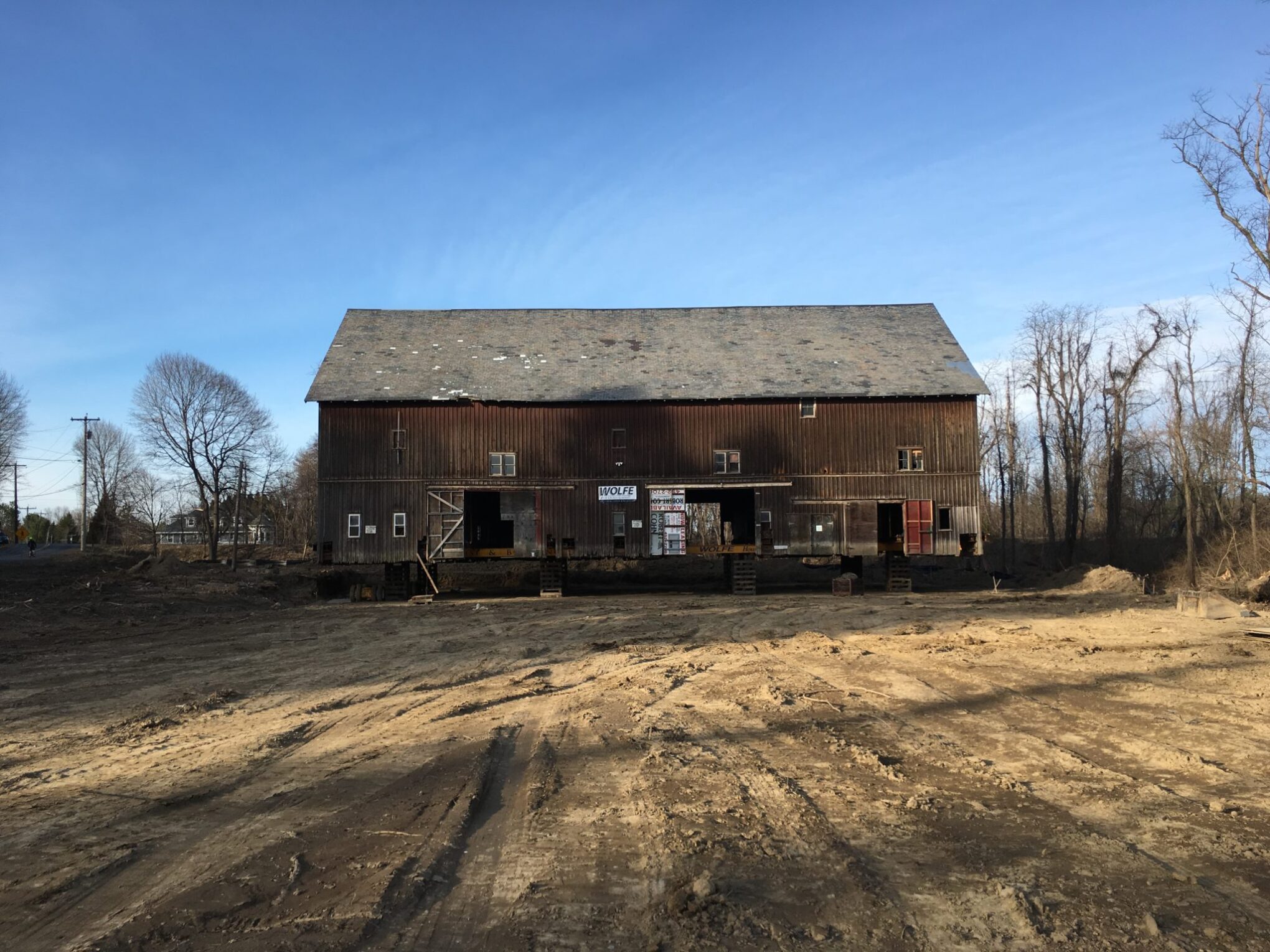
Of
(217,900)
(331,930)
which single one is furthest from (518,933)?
(217,900)

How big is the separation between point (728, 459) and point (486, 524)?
37.3 ft

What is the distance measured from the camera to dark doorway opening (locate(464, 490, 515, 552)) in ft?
109

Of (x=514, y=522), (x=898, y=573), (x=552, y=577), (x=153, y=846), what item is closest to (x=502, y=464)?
(x=514, y=522)

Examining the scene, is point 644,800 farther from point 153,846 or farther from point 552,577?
point 552,577

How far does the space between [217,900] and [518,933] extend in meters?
1.82

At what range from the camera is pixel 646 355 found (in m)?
33.5

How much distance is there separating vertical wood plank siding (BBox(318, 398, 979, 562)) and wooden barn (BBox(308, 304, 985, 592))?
53mm

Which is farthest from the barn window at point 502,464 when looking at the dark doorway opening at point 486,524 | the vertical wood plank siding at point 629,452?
the dark doorway opening at point 486,524

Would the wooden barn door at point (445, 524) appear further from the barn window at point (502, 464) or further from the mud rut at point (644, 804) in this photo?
the mud rut at point (644, 804)

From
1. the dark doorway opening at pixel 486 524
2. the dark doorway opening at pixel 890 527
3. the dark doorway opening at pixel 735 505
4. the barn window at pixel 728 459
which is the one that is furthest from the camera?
the dark doorway opening at pixel 486 524

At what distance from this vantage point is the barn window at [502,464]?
3053 centimetres

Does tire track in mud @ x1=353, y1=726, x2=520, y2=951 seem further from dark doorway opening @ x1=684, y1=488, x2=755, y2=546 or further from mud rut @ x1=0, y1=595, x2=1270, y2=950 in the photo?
dark doorway opening @ x1=684, y1=488, x2=755, y2=546

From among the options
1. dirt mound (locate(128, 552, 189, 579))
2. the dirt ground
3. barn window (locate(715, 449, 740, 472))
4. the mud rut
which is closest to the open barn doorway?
barn window (locate(715, 449, 740, 472))

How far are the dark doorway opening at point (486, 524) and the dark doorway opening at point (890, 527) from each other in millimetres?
14537
